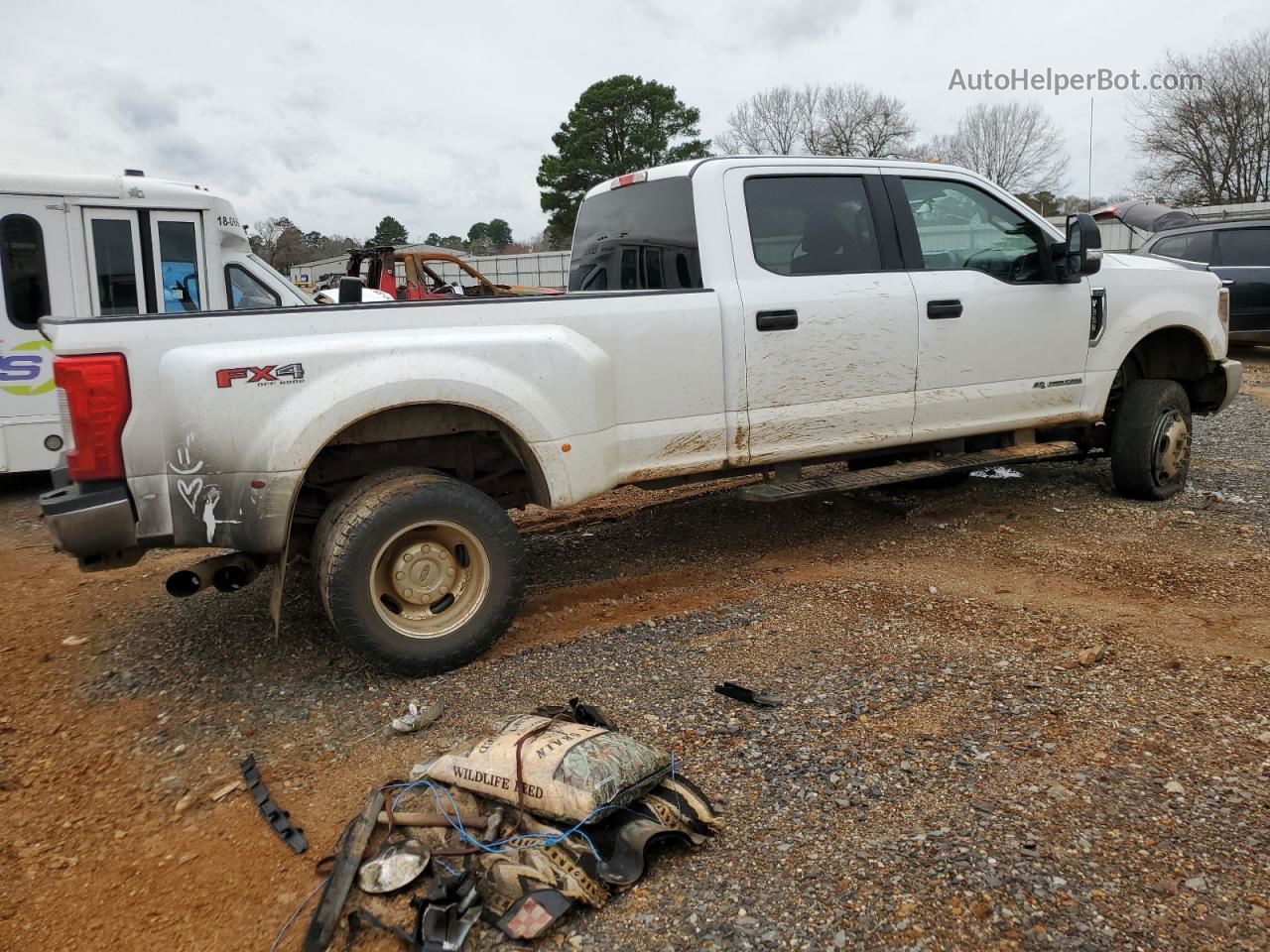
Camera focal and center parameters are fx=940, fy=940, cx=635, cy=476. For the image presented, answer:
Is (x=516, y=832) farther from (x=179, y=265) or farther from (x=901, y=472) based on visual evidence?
(x=179, y=265)

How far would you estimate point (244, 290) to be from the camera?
8.92 meters

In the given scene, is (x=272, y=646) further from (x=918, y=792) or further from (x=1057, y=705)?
(x=1057, y=705)

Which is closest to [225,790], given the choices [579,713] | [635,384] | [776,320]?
[579,713]

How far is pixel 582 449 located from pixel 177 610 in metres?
2.48

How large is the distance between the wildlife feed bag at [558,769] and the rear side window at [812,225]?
2733 mm

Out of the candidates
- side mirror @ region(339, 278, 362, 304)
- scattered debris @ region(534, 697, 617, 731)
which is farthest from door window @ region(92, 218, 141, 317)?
scattered debris @ region(534, 697, 617, 731)

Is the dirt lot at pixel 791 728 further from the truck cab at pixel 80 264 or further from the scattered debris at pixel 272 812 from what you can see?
the truck cab at pixel 80 264

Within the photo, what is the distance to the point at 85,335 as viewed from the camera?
3434 millimetres

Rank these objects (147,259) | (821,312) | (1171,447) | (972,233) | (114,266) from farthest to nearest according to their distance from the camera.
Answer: (147,259), (114,266), (1171,447), (972,233), (821,312)

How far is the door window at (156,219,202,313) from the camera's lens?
8383 mm

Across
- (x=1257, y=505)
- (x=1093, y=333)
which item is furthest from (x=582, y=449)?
(x=1257, y=505)

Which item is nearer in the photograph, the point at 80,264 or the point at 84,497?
the point at 84,497

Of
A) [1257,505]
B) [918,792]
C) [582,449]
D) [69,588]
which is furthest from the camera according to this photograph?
[1257,505]

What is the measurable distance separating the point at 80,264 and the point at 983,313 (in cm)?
730
